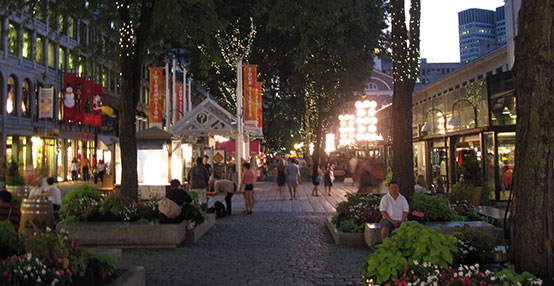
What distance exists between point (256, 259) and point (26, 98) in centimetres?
3145

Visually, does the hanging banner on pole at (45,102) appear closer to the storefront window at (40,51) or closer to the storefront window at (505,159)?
the storefront window at (40,51)

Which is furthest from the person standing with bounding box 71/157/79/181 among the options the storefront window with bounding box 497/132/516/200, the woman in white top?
the storefront window with bounding box 497/132/516/200

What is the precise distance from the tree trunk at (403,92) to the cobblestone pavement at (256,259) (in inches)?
89.4

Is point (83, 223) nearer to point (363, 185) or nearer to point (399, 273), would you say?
point (399, 273)

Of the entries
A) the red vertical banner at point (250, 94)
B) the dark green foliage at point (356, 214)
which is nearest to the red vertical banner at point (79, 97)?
the red vertical banner at point (250, 94)

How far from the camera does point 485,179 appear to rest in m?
19.0

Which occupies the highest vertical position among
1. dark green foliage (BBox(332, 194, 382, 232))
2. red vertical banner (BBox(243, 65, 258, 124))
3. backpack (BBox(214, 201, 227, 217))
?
red vertical banner (BBox(243, 65, 258, 124))

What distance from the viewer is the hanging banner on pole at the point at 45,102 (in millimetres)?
36000

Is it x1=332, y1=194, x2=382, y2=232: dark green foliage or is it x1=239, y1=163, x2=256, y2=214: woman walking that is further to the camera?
x1=239, y1=163, x2=256, y2=214: woman walking

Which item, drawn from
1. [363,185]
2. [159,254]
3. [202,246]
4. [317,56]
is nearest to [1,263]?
[159,254]

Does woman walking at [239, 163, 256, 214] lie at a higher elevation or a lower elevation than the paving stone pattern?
higher

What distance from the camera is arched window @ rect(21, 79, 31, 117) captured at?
3516cm

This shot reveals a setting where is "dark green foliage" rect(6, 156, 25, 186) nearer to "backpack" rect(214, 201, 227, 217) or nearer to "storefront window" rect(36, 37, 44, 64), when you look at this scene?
"backpack" rect(214, 201, 227, 217)

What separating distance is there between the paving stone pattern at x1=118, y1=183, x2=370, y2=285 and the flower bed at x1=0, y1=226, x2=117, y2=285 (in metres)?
2.32
